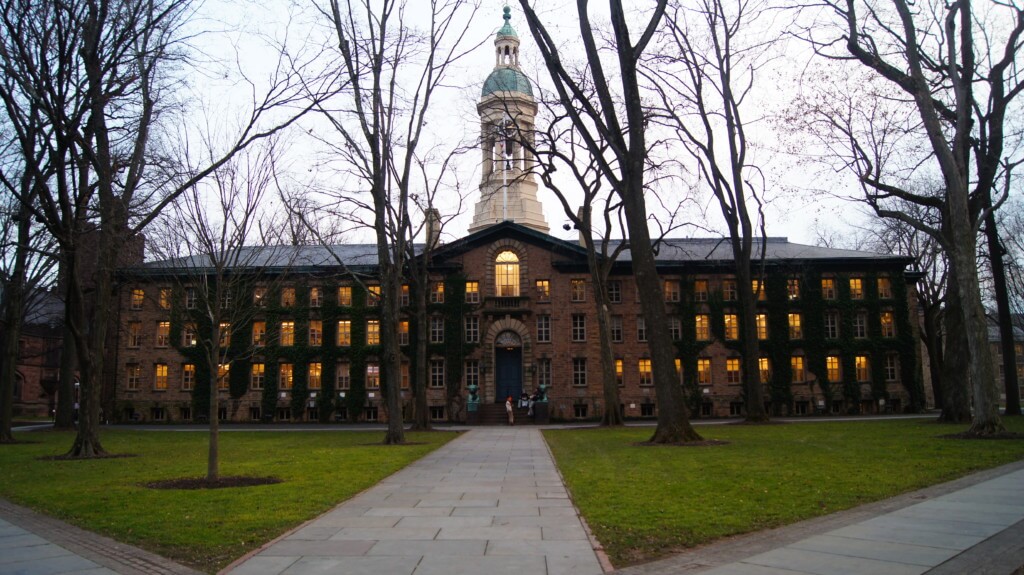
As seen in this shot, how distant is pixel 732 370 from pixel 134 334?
1515 inches

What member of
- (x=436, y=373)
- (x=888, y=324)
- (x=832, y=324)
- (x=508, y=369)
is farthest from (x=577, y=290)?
(x=888, y=324)

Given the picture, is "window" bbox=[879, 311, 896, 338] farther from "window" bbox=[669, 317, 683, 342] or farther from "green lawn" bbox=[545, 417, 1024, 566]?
"green lawn" bbox=[545, 417, 1024, 566]

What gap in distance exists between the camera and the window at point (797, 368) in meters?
44.6

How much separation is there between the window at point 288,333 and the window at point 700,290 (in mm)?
25828

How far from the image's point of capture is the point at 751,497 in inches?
418

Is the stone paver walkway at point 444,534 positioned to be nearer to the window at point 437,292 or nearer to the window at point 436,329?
the window at point 436,329

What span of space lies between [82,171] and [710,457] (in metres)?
20.3

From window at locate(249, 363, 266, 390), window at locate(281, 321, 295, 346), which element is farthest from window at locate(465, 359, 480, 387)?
window at locate(249, 363, 266, 390)

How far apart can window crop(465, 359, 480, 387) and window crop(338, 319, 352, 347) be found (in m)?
7.85

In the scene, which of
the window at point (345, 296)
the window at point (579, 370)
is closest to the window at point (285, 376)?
the window at point (345, 296)

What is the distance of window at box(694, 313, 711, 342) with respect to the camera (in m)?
45.0

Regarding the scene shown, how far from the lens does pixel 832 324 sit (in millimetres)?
45594

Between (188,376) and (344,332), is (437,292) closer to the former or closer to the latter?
(344,332)

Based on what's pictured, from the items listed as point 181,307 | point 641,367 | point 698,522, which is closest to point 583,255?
point 641,367
